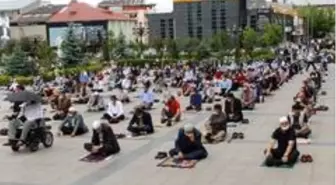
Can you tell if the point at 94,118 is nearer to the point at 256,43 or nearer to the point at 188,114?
the point at 188,114

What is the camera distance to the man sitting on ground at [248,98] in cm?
2339

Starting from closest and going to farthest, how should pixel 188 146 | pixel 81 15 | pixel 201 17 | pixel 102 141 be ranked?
pixel 188 146 < pixel 102 141 < pixel 81 15 < pixel 201 17

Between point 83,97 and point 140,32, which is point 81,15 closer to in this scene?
point 140,32

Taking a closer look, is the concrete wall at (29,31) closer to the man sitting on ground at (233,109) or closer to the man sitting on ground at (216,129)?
the man sitting on ground at (233,109)

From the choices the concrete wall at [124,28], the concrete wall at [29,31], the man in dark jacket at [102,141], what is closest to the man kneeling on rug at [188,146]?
the man in dark jacket at [102,141]

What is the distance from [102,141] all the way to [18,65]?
35.4 meters

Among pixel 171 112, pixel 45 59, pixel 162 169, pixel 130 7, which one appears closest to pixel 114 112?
pixel 171 112

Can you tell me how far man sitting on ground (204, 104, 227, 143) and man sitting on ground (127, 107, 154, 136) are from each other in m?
1.89

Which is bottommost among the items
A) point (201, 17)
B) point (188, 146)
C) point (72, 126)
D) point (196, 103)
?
point (196, 103)

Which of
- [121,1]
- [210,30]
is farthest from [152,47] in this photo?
[121,1]

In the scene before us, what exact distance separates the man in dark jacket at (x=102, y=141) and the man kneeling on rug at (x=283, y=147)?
3530 millimetres

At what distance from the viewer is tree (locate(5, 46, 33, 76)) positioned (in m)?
48.4

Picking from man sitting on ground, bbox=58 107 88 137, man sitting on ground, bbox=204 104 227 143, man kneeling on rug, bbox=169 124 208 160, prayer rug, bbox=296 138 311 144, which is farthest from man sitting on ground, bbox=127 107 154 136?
prayer rug, bbox=296 138 311 144

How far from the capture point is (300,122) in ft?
56.5
